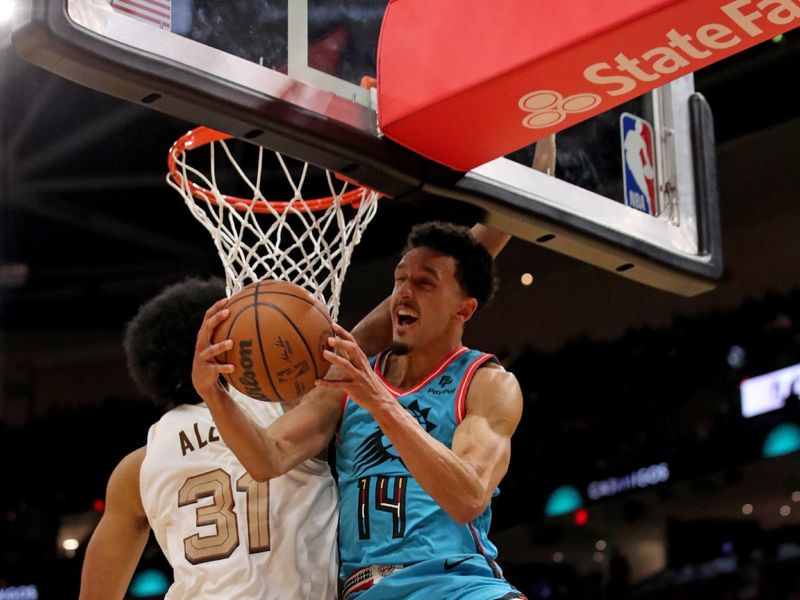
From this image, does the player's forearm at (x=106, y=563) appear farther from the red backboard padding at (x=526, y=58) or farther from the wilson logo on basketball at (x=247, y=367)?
the red backboard padding at (x=526, y=58)

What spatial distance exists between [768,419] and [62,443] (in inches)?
236

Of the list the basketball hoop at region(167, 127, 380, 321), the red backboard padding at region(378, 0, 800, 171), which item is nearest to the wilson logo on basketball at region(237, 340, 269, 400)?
the basketball hoop at region(167, 127, 380, 321)

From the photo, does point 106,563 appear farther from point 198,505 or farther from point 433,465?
point 433,465

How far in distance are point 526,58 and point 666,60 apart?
0.32 meters

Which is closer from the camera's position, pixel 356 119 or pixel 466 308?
pixel 356 119

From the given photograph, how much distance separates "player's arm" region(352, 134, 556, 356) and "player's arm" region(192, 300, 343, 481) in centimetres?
37

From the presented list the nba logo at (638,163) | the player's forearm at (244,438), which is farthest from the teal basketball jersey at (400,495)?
the nba logo at (638,163)

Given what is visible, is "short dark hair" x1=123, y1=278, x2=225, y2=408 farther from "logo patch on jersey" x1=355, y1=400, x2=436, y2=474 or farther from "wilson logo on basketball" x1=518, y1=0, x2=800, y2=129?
"wilson logo on basketball" x1=518, y1=0, x2=800, y2=129

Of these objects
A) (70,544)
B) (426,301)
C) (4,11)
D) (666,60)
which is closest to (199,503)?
(426,301)

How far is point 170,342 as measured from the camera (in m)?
3.24

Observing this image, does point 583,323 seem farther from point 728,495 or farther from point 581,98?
point 581,98

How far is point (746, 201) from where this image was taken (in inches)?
400

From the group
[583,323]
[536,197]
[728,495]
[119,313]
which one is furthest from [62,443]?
[536,197]

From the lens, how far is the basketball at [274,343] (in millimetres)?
2592
